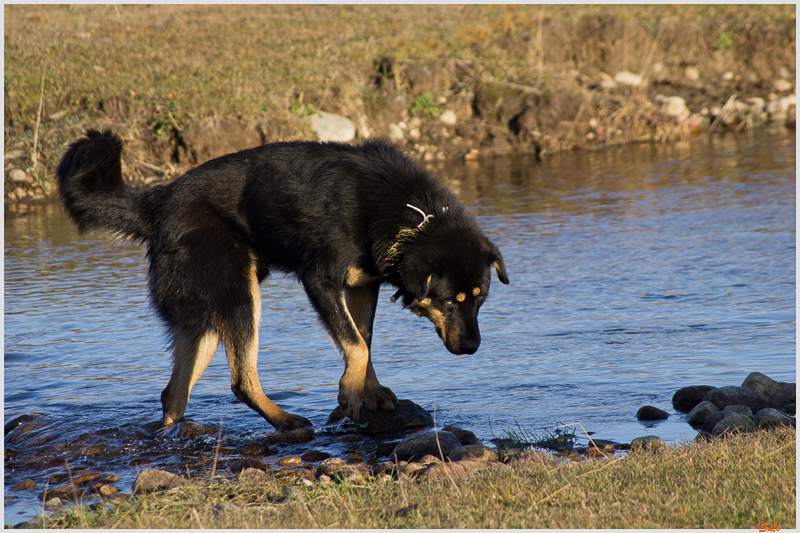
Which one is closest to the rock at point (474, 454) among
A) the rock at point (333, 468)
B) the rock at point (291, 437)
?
the rock at point (333, 468)

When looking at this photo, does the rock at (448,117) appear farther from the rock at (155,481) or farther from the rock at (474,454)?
the rock at (155,481)

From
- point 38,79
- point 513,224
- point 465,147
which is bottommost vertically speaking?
point 513,224

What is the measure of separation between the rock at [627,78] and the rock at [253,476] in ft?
60.7

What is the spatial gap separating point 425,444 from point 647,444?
1251 mm

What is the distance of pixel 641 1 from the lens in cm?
2411

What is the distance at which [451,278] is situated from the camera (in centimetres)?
504

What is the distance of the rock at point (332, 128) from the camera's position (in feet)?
55.3

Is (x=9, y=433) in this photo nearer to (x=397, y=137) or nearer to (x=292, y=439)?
(x=292, y=439)

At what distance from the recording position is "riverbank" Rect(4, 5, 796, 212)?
1580cm

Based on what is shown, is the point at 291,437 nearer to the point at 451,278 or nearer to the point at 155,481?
the point at 155,481

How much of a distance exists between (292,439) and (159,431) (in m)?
0.92

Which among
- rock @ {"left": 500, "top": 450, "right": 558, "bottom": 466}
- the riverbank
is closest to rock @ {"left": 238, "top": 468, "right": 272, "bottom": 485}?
rock @ {"left": 500, "top": 450, "right": 558, "bottom": 466}

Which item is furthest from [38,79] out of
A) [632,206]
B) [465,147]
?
[632,206]

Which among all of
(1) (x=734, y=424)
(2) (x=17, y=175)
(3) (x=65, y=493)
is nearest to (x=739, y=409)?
(1) (x=734, y=424)
